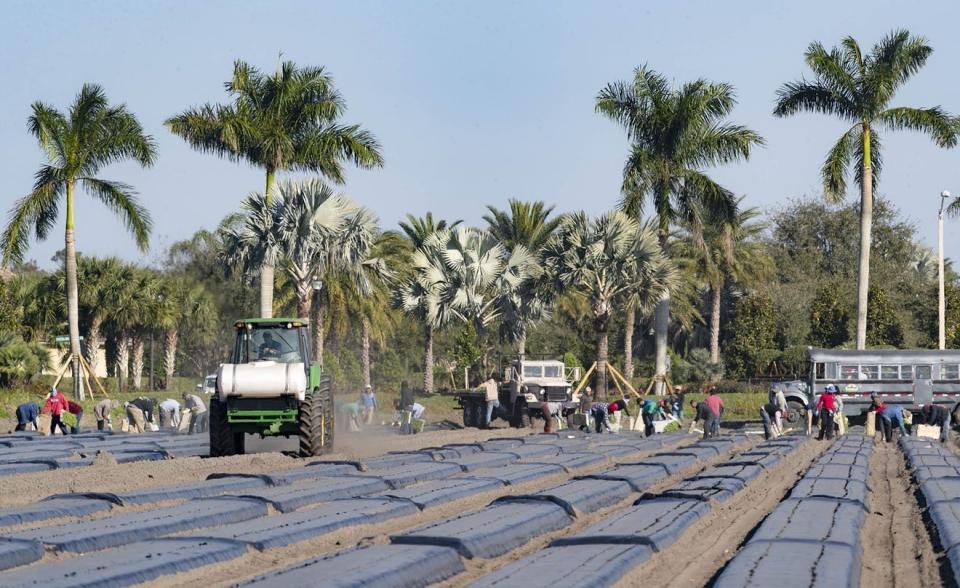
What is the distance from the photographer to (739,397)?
43.7 meters

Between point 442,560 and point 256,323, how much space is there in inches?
439

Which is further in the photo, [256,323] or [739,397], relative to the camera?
[739,397]

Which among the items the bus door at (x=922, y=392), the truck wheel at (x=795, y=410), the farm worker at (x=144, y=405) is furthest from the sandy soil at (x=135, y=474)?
the bus door at (x=922, y=392)

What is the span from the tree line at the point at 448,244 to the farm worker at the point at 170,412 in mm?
4019

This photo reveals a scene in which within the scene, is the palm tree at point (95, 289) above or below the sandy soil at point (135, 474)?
above

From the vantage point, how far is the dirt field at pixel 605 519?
8.56 metres

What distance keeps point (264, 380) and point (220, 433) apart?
1.59 m

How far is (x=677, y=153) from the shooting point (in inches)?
1660

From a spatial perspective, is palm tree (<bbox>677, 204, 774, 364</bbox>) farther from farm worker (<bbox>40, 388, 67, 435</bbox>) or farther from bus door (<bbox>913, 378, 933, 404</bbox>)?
farm worker (<bbox>40, 388, 67, 435</bbox>)

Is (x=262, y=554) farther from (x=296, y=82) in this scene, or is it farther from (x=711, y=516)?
(x=296, y=82)

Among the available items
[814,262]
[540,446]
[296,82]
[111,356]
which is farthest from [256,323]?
[814,262]

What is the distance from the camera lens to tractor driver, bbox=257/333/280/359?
19203 mm

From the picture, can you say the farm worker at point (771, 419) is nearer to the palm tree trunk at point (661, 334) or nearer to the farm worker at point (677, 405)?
the farm worker at point (677, 405)

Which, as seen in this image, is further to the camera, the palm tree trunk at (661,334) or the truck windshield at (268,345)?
the palm tree trunk at (661,334)
